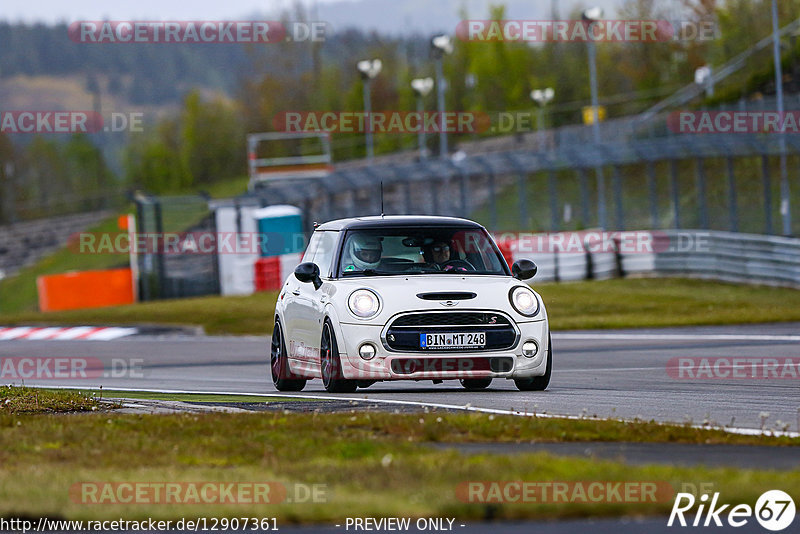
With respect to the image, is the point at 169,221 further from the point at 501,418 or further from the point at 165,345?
the point at 501,418

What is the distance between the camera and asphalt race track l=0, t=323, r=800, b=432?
1062 cm

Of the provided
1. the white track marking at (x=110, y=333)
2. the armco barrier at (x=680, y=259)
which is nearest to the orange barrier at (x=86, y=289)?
the white track marking at (x=110, y=333)

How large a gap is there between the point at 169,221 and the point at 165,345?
14648 millimetres

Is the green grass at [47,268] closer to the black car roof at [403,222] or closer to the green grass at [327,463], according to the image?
the black car roof at [403,222]

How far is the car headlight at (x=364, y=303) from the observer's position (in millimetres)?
11594

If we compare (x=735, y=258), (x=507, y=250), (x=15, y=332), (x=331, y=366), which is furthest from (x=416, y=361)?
(x=735, y=258)

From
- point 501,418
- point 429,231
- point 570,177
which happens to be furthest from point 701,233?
point 570,177

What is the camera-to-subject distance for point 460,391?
1249 cm

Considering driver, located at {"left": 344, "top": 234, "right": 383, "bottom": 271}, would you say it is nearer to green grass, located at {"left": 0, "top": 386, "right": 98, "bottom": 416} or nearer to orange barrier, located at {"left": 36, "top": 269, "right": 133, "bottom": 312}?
green grass, located at {"left": 0, "top": 386, "right": 98, "bottom": 416}

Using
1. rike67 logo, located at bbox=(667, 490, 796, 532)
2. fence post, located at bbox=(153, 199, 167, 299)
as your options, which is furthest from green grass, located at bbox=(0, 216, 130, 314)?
rike67 logo, located at bbox=(667, 490, 796, 532)

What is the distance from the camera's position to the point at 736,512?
6.32 meters

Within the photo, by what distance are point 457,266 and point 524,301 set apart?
81cm

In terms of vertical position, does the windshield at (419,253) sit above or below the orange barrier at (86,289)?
above

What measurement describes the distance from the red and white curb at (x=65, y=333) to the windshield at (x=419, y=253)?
46.2 feet
